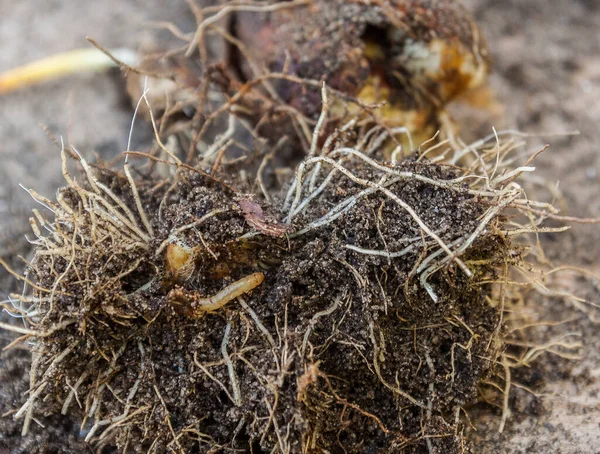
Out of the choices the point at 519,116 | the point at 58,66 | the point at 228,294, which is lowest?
the point at 519,116

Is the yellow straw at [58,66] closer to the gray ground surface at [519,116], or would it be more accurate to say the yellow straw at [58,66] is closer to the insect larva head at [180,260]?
the gray ground surface at [519,116]

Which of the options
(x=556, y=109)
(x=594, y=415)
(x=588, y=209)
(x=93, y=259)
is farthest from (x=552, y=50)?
(x=93, y=259)

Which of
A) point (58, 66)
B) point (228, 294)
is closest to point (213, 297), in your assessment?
point (228, 294)

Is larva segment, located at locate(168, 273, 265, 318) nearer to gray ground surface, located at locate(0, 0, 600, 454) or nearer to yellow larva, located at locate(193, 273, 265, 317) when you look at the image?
yellow larva, located at locate(193, 273, 265, 317)

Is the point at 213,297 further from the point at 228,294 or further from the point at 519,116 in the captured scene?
the point at 519,116

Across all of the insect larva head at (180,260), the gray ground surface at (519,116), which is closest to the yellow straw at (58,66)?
the gray ground surface at (519,116)
